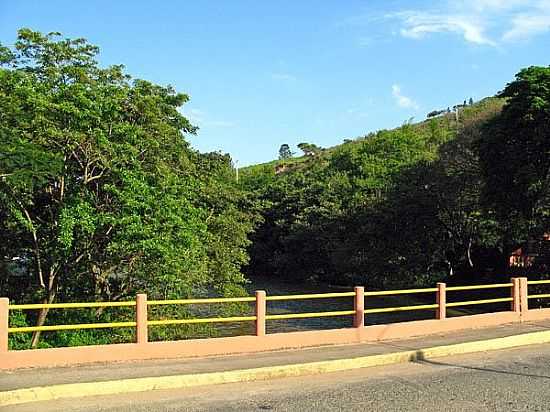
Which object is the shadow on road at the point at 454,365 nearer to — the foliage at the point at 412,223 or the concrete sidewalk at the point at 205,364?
the concrete sidewalk at the point at 205,364

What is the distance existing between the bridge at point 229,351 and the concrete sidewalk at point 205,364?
0.01 m

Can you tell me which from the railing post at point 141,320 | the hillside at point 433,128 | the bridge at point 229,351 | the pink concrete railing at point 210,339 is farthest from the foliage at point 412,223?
the railing post at point 141,320

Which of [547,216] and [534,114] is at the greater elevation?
[534,114]

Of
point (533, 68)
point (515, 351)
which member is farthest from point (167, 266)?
point (533, 68)

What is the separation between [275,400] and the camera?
866 cm

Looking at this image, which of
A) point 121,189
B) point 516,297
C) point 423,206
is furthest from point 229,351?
point 423,206

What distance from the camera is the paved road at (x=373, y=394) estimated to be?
8.22m

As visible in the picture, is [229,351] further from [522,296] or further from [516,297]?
[522,296]

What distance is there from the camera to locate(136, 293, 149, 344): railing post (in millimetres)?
10867

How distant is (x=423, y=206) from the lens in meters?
40.0

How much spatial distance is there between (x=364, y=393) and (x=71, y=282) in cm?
1530

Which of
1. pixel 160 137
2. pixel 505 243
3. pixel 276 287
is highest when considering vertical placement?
pixel 160 137

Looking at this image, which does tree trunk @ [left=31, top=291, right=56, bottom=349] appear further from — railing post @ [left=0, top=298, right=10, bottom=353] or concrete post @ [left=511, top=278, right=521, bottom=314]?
concrete post @ [left=511, top=278, right=521, bottom=314]

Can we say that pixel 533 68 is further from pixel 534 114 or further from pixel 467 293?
pixel 467 293
